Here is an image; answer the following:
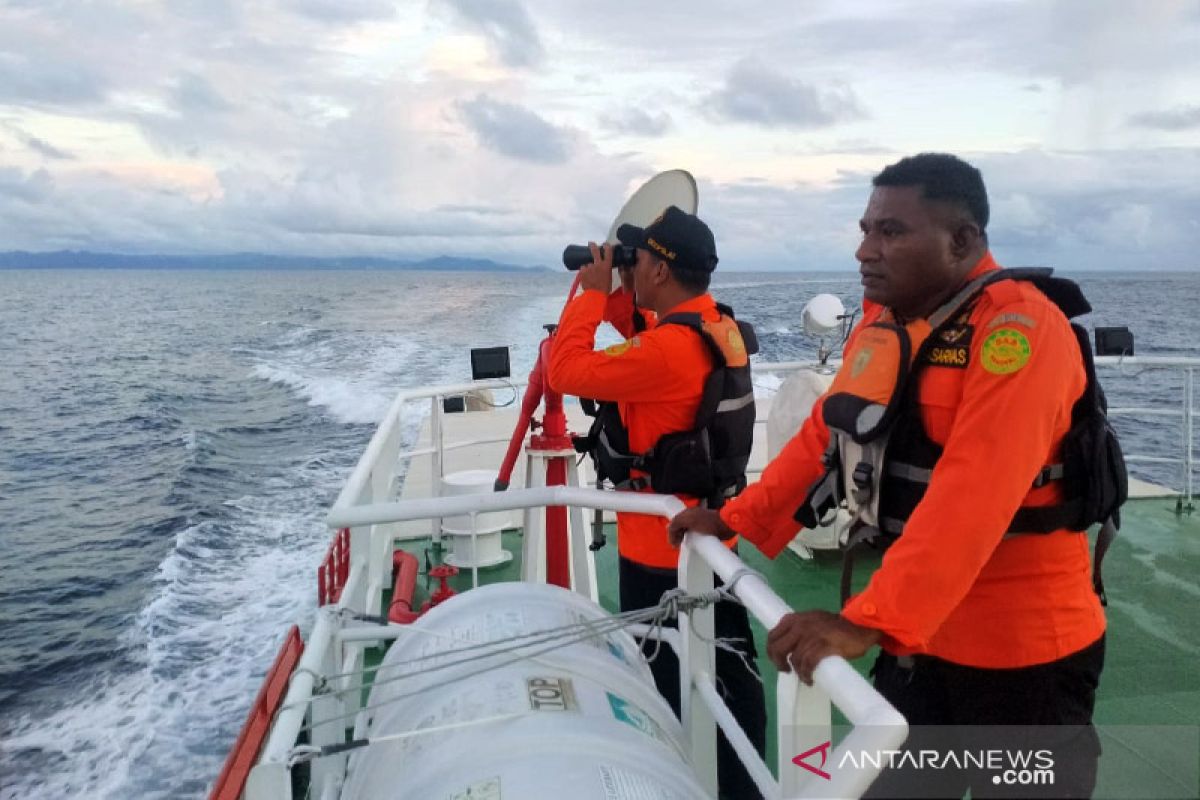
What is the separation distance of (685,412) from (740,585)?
94cm

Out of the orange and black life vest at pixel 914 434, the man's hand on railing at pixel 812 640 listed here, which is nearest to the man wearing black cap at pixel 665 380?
the orange and black life vest at pixel 914 434

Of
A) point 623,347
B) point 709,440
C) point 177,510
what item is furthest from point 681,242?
point 177,510

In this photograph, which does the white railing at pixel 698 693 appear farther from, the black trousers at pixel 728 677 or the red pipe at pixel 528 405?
the red pipe at pixel 528 405

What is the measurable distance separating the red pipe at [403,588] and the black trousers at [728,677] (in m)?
1.34

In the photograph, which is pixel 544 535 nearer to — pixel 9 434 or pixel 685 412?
pixel 685 412

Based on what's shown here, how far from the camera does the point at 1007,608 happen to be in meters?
1.55

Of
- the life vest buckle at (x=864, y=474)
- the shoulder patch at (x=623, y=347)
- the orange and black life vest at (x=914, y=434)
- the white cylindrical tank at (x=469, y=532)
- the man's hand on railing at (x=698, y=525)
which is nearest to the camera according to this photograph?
the orange and black life vest at (x=914, y=434)

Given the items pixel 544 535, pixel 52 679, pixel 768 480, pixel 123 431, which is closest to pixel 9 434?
pixel 123 431

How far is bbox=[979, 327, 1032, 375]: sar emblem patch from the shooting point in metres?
1.36

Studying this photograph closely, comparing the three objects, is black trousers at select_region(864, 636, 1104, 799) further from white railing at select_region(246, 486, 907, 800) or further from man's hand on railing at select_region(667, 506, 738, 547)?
man's hand on railing at select_region(667, 506, 738, 547)

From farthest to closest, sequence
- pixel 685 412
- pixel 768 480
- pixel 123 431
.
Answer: pixel 123 431 < pixel 685 412 < pixel 768 480

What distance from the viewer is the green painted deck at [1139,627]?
278 cm

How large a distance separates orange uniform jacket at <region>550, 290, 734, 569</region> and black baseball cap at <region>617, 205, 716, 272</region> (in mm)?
107

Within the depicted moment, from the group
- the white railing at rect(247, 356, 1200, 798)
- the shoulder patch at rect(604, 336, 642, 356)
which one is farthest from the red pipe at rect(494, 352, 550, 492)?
the shoulder patch at rect(604, 336, 642, 356)
